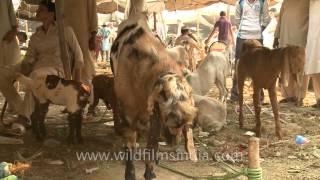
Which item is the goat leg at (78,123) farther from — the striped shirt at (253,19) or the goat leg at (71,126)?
the striped shirt at (253,19)

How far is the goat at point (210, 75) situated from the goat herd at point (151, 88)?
3.55 feet

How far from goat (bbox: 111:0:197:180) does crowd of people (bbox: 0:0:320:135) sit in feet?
5.71

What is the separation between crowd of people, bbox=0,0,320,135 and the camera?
7.50 meters

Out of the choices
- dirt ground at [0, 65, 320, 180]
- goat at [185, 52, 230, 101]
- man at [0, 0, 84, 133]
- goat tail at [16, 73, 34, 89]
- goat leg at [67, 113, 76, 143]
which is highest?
man at [0, 0, 84, 133]

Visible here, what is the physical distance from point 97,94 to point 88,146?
150 centimetres

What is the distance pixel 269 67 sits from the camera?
7.84 m

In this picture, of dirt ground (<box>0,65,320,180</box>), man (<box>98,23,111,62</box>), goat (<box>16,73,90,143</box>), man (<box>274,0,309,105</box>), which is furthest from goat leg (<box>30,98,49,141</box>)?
man (<box>98,23,111,62</box>)

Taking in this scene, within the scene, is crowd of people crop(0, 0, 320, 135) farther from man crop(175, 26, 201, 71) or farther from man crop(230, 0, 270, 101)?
man crop(175, 26, 201, 71)

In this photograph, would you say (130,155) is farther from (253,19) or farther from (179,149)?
(253,19)

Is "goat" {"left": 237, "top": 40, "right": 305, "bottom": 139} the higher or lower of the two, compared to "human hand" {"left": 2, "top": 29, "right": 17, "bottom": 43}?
lower

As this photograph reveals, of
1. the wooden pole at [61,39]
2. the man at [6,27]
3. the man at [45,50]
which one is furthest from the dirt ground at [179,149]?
the man at [6,27]

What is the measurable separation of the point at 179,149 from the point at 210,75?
311cm

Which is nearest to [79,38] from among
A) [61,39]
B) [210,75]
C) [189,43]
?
[61,39]

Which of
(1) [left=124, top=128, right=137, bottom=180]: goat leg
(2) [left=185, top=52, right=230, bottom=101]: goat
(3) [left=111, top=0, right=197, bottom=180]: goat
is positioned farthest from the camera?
(2) [left=185, top=52, right=230, bottom=101]: goat
